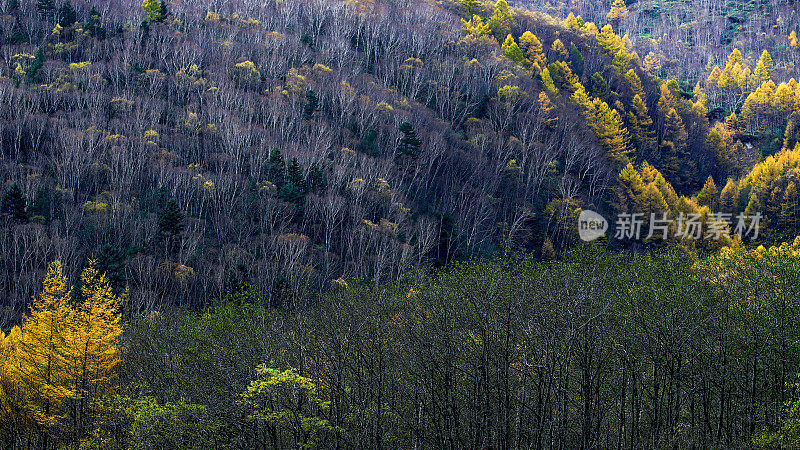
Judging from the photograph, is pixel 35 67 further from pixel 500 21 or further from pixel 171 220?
pixel 500 21

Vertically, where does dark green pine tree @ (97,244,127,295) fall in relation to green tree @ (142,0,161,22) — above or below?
below

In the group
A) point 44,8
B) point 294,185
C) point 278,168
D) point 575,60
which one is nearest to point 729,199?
point 575,60

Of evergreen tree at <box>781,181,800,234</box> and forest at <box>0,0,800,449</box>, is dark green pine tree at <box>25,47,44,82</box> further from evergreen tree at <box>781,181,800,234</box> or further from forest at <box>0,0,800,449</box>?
evergreen tree at <box>781,181,800,234</box>

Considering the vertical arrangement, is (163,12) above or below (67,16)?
above

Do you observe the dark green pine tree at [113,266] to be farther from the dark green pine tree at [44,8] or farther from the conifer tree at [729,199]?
the conifer tree at [729,199]

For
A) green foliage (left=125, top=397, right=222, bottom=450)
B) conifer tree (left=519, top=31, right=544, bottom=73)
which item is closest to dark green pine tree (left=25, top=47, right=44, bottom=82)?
green foliage (left=125, top=397, right=222, bottom=450)

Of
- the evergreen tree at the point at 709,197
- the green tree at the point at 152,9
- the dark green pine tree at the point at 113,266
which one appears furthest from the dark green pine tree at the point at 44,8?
the evergreen tree at the point at 709,197

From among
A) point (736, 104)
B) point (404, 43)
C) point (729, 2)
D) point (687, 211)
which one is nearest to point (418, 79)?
point (404, 43)
